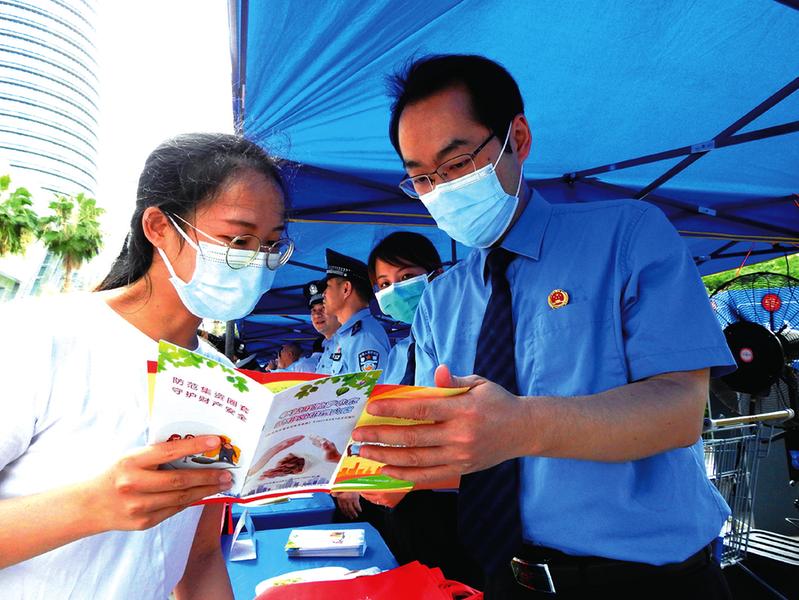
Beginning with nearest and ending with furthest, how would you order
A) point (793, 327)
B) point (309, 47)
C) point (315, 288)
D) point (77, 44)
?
point (309, 47) < point (793, 327) < point (315, 288) < point (77, 44)

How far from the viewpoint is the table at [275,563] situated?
1968 mm

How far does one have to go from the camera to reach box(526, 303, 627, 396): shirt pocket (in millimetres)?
1335

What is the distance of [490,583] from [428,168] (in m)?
1.25

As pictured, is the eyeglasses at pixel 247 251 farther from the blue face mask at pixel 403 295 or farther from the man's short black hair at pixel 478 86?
the blue face mask at pixel 403 295

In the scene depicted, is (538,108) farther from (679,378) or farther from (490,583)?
(490,583)

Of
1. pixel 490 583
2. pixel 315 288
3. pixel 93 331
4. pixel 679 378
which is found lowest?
pixel 490 583

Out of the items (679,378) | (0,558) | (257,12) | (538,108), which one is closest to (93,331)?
(0,558)

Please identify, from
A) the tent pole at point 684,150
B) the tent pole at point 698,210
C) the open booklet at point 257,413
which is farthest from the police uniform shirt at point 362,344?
the open booklet at point 257,413

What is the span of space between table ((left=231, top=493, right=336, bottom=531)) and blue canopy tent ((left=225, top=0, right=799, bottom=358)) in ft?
5.60

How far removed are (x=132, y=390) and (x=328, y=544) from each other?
4.51 feet

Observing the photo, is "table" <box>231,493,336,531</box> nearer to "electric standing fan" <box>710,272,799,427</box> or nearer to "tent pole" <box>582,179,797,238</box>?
"electric standing fan" <box>710,272,799,427</box>

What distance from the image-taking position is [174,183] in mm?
1497

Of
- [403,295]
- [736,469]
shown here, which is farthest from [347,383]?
[736,469]

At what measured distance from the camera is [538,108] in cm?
310
